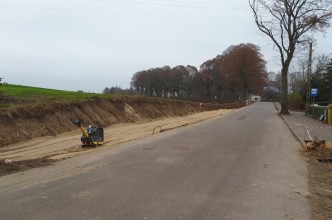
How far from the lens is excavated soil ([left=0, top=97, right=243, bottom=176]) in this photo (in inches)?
616

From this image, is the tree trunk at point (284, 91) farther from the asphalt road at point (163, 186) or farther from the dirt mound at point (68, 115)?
the asphalt road at point (163, 186)

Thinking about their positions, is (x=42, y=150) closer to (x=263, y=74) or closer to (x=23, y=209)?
(x=23, y=209)

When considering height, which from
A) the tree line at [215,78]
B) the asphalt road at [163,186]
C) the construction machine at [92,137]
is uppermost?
the tree line at [215,78]

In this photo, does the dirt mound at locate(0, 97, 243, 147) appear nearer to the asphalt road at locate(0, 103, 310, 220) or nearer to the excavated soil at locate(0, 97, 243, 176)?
the excavated soil at locate(0, 97, 243, 176)

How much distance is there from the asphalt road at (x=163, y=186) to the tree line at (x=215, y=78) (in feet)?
268

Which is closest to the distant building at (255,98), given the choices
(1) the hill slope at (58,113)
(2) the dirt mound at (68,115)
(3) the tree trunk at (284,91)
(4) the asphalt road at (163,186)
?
(3) the tree trunk at (284,91)

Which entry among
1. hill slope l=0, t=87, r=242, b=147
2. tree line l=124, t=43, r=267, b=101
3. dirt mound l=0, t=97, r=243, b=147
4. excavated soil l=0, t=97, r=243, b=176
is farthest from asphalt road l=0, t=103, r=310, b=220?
tree line l=124, t=43, r=267, b=101

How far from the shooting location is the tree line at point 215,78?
313 feet

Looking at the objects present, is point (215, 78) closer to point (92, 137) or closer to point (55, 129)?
point (55, 129)

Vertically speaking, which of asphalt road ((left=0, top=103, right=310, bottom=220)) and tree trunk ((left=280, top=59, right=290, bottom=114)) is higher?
tree trunk ((left=280, top=59, right=290, bottom=114))

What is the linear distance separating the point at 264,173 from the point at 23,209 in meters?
6.39

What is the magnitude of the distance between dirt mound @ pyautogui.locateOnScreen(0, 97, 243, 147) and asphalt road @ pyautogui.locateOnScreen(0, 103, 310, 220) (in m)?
7.77

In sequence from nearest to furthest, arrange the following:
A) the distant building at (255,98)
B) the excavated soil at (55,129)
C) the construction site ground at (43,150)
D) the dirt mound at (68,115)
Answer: the construction site ground at (43,150)
the excavated soil at (55,129)
the dirt mound at (68,115)
the distant building at (255,98)

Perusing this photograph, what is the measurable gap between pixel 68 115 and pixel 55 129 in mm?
2831
